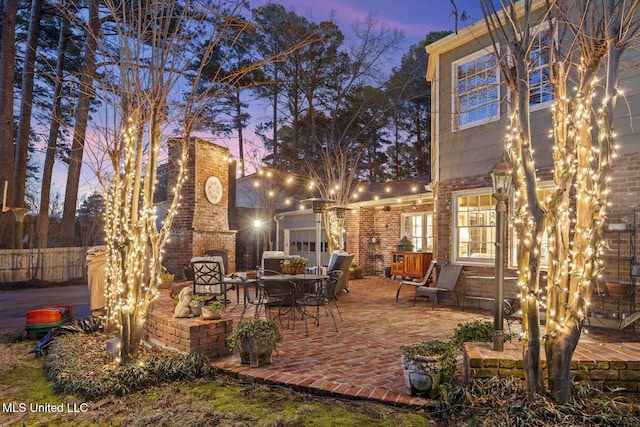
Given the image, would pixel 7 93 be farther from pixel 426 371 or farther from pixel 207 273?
pixel 426 371

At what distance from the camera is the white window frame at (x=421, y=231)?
12.2m

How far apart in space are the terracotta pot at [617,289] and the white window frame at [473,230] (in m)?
1.96

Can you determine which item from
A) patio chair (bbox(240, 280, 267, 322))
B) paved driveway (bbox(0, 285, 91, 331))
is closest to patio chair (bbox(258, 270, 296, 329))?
patio chair (bbox(240, 280, 267, 322))

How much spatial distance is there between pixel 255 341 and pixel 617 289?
4.90 meters

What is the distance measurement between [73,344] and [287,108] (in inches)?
661

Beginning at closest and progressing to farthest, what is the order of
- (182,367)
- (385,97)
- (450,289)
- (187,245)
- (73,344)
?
(182,367)
(73,344)
(450,289)
(187,245)
(385,97)

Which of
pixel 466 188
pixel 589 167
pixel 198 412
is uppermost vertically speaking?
pixel 466 188

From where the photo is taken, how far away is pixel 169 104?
4289mm

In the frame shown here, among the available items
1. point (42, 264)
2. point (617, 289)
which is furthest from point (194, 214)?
point (617, 289)

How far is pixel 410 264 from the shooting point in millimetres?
11281

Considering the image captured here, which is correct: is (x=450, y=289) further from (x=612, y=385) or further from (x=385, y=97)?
(x=385, y=97)

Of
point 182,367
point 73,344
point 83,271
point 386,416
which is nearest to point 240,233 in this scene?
point 83,271

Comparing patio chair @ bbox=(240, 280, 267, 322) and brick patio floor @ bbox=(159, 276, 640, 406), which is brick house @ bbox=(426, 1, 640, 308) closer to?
brick patio floor @ bbox=(159, 276, 640, 406)

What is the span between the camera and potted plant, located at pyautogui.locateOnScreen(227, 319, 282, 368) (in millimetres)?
3916
